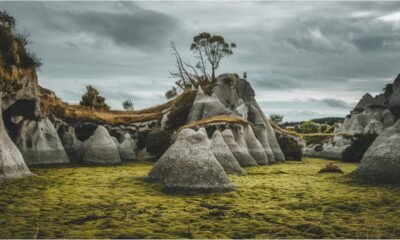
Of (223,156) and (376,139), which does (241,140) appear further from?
(376,139)

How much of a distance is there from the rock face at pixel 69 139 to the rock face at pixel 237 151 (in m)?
12.4

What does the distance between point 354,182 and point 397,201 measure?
452 centimetres

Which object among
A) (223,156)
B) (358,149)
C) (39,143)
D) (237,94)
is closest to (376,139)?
(223,156)

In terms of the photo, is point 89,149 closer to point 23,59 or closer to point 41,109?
point 41,109

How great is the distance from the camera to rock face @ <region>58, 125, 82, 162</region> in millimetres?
29564

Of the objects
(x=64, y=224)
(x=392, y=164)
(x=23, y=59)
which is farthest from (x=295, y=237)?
(x=23, y=59)

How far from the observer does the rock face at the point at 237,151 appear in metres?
23.4

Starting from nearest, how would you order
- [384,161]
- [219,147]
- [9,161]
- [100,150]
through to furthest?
[384,161], [9,161], [219,147], [100,150]

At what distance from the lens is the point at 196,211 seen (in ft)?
33.7

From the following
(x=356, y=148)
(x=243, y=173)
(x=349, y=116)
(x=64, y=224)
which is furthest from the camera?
(x=349, y=116)

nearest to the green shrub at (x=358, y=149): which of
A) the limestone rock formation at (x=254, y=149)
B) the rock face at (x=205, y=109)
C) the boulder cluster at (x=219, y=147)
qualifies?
the boulder cluster at (x=219, y=147)

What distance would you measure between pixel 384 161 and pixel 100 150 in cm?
1751

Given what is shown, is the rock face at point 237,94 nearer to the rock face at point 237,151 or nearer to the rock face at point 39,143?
the rock face at point 237,151

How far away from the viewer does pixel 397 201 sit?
38.7 ft
